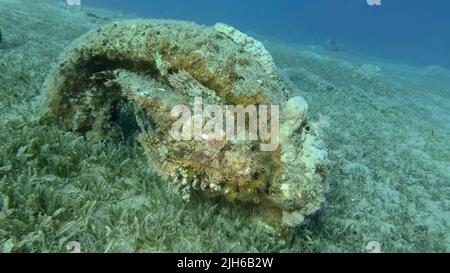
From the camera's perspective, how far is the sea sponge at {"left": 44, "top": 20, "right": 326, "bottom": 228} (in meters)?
3.97

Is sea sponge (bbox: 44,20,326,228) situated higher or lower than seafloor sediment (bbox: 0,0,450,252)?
higher

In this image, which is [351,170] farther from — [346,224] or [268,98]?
[268,98]

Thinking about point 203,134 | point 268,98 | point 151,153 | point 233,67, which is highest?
point 233,67

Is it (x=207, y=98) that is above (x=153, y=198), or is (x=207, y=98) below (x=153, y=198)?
above

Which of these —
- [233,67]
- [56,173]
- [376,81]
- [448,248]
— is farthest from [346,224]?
[376,81]

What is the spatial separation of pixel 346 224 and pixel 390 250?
0.62 meters

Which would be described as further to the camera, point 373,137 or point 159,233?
point 373,137

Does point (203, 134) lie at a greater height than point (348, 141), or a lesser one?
greater

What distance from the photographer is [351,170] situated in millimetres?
7426

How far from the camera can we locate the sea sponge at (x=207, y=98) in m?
3.97

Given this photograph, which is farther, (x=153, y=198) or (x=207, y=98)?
(x=153, y=198)

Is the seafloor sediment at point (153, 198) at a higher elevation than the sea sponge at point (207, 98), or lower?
lower

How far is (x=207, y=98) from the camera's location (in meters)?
4.33

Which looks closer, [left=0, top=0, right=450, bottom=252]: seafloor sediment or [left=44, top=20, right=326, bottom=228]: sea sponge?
[left=44, top=20, right=326, bottom=228]: sea sponge
